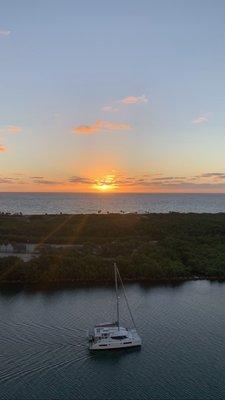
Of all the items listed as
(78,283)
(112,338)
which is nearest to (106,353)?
(112,338)

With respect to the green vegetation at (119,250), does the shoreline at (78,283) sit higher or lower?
lower

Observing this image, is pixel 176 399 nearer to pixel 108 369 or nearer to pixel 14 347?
pixel 108 369

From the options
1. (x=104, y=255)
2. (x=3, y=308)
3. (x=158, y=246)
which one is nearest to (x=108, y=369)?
(x=3, y=308)

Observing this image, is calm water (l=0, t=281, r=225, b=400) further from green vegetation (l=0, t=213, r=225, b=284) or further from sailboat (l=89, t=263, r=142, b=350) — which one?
green vegetation (l=0, t=213, r=225, b=284)

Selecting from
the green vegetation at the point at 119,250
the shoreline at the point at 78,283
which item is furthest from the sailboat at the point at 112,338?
the green vegetation at the point at 119,250

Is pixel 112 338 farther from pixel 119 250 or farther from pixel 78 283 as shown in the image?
pixel 119 250

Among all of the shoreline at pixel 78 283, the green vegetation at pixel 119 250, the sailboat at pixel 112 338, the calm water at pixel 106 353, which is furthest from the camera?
the green vegetation at pixel 119 250

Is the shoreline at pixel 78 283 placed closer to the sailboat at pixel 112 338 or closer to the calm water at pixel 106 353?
the calm water at pixel 106 353
